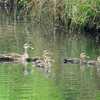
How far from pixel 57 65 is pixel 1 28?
47.4 feet

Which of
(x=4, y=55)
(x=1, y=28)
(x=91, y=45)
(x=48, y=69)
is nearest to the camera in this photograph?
(x=48, y=69)

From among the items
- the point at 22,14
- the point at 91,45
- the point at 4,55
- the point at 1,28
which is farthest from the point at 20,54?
the point at 22,14

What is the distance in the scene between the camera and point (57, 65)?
24.7 metres

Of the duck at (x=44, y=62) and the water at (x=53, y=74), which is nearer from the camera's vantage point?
the water at (x=53, y=74)

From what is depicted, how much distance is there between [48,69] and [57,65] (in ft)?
2.64

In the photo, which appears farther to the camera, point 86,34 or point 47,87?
point 86,34

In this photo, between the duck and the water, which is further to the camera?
the duck

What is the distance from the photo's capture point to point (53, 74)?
22703 mm

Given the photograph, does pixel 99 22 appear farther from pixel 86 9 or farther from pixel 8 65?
pixel 8 65

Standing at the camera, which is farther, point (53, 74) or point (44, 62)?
point (44, 62)

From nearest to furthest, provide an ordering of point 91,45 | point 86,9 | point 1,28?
point 91,45
point 86,9
point 1,28

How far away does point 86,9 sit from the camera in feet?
111

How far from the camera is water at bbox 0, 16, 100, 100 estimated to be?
18.8 meters

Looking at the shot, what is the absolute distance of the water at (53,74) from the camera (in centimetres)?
1883
